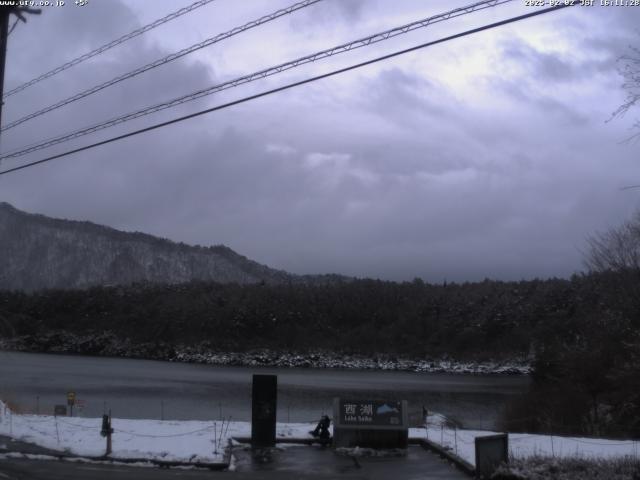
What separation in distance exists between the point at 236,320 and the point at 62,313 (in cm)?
4386

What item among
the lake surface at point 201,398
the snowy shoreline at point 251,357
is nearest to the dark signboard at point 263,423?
the lake surface at point 201,398

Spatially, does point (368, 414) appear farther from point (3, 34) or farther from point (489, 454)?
point (3, 34)

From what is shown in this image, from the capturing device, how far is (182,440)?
20.7m

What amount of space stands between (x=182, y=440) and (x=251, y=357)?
134 metres

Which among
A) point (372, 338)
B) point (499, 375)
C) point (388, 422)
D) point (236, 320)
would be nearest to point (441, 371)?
point (499, 375)

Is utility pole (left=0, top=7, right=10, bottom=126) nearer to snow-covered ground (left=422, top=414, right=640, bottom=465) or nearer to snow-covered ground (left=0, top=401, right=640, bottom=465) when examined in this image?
snow-covered ground (left=0, top=401, right=640, bottom=465)

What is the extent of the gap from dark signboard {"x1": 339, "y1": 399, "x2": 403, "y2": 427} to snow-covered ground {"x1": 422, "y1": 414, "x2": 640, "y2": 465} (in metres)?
1.57

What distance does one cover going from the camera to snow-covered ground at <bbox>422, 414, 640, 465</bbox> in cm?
1862

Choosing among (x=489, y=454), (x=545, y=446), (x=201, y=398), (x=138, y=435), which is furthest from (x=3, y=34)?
(x=201, y=398)

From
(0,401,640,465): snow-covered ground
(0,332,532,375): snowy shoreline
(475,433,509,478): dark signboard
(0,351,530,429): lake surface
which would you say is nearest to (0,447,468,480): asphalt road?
(0,401,640,465): snow-covered ground

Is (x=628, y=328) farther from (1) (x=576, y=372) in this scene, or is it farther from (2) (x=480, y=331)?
(2) (x=480, y=331)

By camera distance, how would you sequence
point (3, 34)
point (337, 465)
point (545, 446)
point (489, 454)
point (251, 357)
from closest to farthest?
1. point (489, 454)
2. point (337, 465)
3. point (545, 446)
4. point (3, 34)
5. point (251, 357)

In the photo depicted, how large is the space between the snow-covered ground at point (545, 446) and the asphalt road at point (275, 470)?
1281mm

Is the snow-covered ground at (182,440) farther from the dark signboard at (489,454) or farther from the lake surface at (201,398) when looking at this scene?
the lake surface at (201,398)
